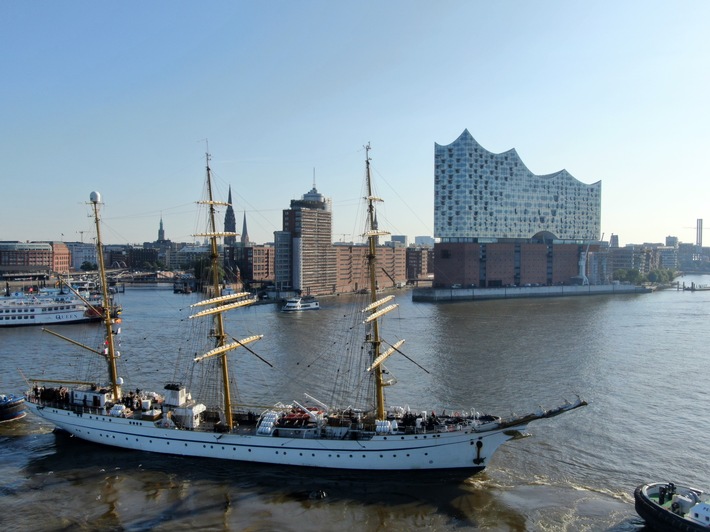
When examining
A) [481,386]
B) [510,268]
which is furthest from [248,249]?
[481,386]

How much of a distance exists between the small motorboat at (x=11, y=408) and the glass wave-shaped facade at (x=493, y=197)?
7522 cm

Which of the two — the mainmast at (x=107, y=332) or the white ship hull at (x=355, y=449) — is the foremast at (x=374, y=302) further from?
the mainmast at (x=107, y=332)

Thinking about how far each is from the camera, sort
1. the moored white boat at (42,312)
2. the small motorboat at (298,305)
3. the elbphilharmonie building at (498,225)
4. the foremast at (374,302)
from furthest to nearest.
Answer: the elbphilharmonie building at (498,225)
the small motorboat at (298,305)
the moored white boat at (42,312)
the foremast at (374,302)

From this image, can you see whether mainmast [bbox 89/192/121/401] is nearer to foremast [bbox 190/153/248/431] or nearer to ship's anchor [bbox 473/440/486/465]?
foremast [bbox 190/153/248/431]

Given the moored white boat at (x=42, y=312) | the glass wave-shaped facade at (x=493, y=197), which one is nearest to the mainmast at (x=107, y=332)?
the moored white boat at (x=42, y=312)

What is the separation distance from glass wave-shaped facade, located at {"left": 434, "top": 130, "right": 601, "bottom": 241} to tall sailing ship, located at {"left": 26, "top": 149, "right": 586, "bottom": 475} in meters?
74.0

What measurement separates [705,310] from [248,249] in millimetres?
70517

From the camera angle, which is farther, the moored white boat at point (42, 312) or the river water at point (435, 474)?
the moored white boat at point (42, 312)

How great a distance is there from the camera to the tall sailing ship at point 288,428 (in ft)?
63.9

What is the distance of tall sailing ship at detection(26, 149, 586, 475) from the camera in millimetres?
19484

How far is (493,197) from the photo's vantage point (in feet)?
321

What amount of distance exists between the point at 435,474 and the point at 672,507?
7.05 metres

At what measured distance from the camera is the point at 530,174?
339 feet

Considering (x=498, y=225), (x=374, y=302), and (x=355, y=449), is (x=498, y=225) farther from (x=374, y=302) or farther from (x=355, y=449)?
(x=355, y=449)
